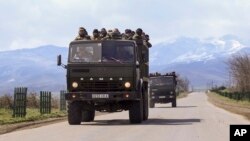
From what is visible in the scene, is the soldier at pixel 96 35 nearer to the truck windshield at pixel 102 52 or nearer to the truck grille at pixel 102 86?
the truck windshield at pixel 102 52

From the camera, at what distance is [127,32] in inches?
967

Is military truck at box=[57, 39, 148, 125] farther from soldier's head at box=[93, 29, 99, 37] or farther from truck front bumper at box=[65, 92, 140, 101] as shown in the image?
soldier's head at box=[93, 29, 99, 37]

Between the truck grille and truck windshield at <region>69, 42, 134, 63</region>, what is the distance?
0.77 m

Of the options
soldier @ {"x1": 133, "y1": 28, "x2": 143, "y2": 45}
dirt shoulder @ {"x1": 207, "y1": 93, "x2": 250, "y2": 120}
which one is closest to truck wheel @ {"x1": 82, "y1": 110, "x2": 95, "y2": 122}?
soldier @ {"x1": 133, "y1": 28, "x2": 143, "y2": 45}

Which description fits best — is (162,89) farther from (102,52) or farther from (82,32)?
(102,52)

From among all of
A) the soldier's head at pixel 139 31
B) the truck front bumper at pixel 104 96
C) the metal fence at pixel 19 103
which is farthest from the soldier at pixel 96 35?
the metal fence at pixel 19 103

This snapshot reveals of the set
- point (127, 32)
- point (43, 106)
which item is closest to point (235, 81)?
point (43, 106)

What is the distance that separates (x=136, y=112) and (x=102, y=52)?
8.25 ft

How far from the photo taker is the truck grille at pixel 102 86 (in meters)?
22.3

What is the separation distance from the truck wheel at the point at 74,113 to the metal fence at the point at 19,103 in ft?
30.6

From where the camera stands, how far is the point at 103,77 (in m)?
22.2

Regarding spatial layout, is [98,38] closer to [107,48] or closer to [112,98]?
[107,48]

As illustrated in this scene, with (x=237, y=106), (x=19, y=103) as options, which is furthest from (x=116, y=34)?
(x=237, y=106)

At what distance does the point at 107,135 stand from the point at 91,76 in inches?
190
